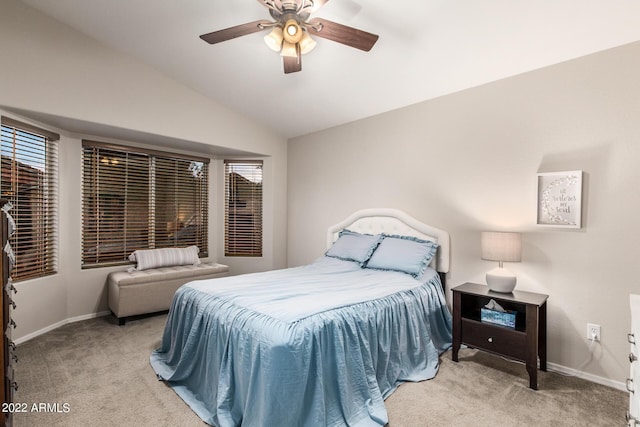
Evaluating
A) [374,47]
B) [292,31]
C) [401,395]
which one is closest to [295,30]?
[292,31]

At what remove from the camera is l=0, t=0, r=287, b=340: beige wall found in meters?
2.79

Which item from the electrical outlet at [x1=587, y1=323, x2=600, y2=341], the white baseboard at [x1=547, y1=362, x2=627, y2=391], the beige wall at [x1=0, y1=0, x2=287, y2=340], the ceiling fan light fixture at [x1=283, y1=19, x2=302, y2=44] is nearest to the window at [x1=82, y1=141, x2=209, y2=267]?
the beige wall at [x1=0, y1=0, x2=287, y2=340]

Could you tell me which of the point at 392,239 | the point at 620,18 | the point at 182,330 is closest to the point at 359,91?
the point at 392,239

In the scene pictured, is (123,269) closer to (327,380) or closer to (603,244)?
(327,380)

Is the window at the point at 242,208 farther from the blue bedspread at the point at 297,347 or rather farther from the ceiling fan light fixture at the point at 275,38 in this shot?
the ceiling fan light fixture at the point at 275,38

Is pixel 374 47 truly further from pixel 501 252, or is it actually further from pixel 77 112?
pixel 77 112

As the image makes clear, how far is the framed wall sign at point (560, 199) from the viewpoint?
8.10 ft

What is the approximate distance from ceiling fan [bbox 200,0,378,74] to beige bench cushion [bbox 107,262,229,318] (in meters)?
2.66

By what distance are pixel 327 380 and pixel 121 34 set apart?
3.50m

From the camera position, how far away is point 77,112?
309 cm

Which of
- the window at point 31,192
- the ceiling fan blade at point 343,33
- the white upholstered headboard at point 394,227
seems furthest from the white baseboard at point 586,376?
the window at point 31,192

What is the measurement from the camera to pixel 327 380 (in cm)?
183

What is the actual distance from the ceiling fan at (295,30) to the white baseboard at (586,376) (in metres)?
2.84

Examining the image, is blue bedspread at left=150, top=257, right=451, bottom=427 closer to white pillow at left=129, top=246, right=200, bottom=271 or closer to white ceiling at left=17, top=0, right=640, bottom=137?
white pillow at left=129, top=246, right=200, bottom=271
